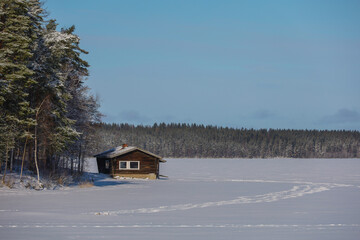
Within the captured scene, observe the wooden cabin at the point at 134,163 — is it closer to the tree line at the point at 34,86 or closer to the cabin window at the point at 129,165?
the cabin window at the point at 129,165

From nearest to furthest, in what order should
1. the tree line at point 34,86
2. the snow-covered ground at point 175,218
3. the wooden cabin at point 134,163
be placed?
the snow-covered ground at point 175,218 → the tree line at point 34,86 → the wooden cabin at point 134,163

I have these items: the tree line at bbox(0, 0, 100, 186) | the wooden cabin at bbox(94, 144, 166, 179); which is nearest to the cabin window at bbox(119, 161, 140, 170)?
the wooden cabin at bbox(94, 144, 166, 179)

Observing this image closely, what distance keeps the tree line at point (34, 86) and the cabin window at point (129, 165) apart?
14969 mm

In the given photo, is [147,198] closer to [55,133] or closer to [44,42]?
[55,133]

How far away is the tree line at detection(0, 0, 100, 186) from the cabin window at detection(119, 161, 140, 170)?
14969 mm

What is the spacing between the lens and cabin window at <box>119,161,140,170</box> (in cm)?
6182

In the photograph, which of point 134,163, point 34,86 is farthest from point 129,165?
point 34,86

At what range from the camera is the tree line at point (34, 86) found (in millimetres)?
34938

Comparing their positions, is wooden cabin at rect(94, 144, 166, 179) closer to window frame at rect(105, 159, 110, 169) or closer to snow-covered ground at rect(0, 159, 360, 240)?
window frame at rect(105, 159, 110, 169)

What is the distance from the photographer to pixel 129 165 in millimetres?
61906

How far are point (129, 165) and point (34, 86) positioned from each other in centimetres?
2501

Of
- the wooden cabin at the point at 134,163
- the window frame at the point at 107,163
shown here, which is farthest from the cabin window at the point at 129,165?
the window frame at the point at 107,163

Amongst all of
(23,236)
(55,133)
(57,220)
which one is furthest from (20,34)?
(23,236)

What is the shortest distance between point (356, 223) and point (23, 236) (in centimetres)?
1282
